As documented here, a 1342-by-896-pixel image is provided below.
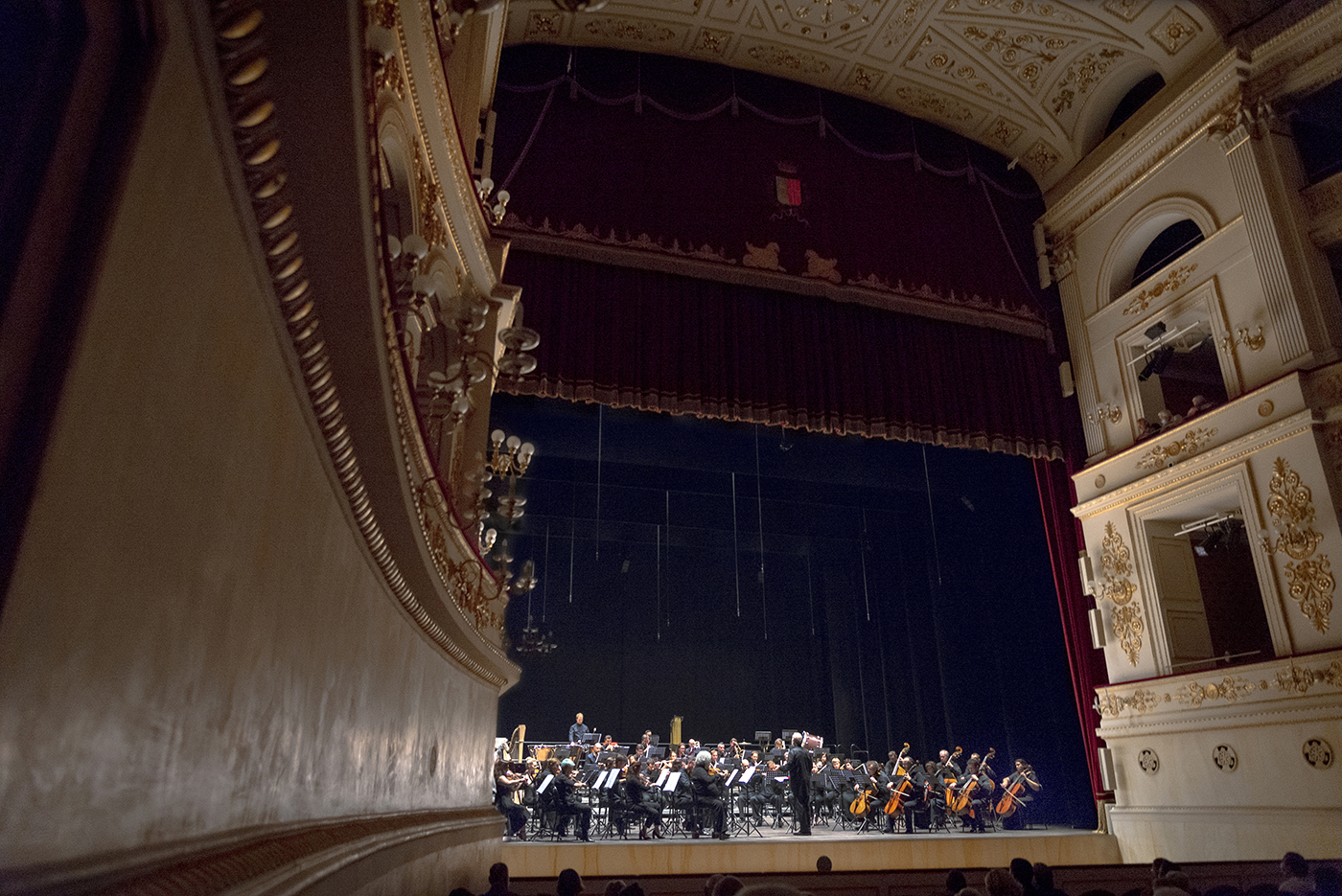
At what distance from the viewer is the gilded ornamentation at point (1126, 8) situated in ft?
27.3

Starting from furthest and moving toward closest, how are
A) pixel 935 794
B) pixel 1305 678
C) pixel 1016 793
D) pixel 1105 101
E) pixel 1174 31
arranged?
pixel 1016 793, pixel 1105 101, pixel 935 794, pixel 1174 31, pixel 1305 678

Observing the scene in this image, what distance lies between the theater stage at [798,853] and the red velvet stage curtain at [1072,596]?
835 millimetres

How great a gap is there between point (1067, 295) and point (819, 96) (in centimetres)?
358

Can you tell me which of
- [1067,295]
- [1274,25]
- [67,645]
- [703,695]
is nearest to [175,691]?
[67,645]

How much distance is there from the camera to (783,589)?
1438 cm

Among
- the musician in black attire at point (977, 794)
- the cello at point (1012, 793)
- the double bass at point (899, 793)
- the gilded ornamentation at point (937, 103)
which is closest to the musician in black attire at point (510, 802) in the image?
the double bass at point (899, 793)

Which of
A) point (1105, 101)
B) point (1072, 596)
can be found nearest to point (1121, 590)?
point (1072, 596)

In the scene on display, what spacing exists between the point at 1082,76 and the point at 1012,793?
7.87 meters

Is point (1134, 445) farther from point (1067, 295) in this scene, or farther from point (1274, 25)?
point (1274, 25)

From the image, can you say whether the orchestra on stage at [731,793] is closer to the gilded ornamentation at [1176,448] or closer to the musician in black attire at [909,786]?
the musician in black attire at [909,786]

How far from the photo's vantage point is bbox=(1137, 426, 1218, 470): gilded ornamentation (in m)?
7.73

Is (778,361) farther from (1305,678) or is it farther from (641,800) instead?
(1305,678)

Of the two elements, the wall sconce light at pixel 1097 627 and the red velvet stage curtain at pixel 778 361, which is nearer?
the red velvet stage curtain at pixel 778 361

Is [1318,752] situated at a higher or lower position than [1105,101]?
lower
